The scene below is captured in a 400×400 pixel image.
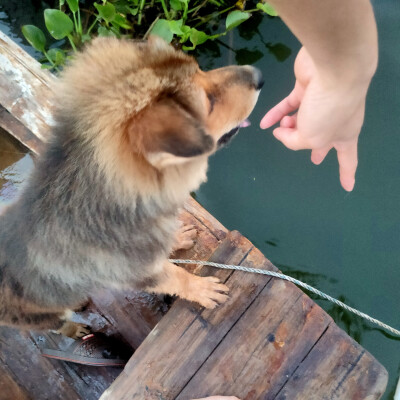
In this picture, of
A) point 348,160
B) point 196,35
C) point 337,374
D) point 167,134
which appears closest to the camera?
point 167,134

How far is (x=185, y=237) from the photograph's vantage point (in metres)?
2.78

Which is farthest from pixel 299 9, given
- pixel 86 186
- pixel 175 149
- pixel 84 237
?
pixel 84 237

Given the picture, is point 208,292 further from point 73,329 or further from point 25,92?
point 25,92

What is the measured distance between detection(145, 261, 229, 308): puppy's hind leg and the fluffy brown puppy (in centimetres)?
17

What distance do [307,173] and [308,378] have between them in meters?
2.09

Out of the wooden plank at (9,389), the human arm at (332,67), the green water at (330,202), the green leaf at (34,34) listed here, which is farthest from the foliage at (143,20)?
the wooden plank at (9,389)

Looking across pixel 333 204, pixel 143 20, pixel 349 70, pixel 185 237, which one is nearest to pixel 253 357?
pixel 185 237

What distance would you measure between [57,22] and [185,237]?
2157mm

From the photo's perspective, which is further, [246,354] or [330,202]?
[330,202]

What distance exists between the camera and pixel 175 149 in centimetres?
133

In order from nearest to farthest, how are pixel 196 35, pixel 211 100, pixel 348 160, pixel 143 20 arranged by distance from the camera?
pixel 211 100 → pixel 348 160 → pixel 196 35 → pixel 143 20

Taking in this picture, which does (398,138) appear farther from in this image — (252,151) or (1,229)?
(1,229)

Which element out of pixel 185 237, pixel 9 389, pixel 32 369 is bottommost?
pixel 9 389

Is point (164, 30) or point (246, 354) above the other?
point (164, 30)
